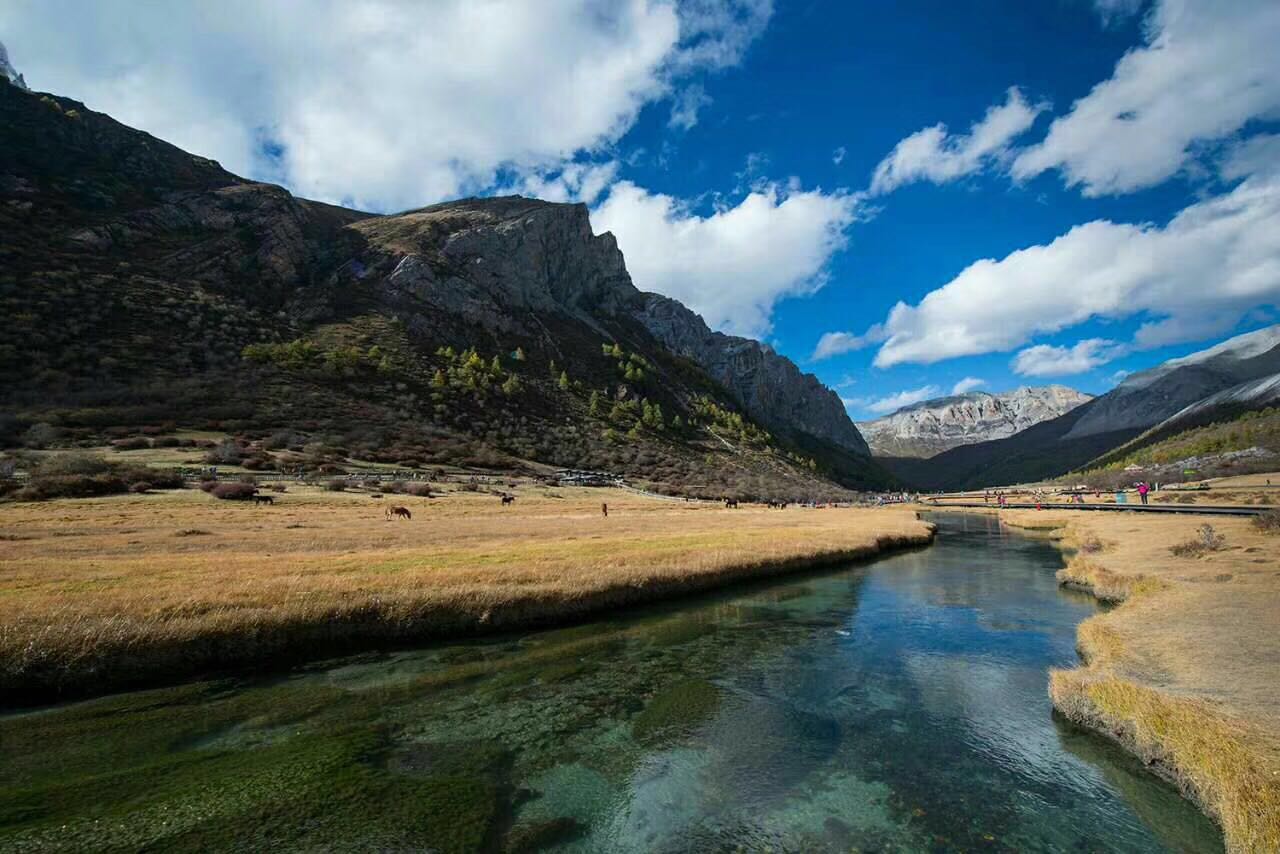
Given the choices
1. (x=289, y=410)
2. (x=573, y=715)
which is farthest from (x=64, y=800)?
(x=289, y=410)

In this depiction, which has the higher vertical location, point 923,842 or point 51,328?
point 51,328

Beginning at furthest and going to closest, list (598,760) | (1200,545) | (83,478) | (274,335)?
(274,335), (83,478), (1200,545), (598,760)

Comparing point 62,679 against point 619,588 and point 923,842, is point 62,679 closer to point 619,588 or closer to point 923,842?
point 619,588

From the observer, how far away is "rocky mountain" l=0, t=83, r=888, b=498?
85000 mm

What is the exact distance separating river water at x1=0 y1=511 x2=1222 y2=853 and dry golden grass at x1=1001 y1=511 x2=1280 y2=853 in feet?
2.47

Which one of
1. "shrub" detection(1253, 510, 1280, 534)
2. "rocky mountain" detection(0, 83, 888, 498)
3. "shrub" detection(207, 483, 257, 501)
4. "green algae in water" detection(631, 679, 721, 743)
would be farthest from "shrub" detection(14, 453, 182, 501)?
"shrub" detection(1253, 510, 1280, 534)

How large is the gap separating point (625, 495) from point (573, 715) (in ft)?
256

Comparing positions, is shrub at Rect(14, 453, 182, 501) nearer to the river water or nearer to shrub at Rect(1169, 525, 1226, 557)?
the river water

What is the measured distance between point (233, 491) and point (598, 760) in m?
51.8

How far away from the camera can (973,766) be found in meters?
12.8

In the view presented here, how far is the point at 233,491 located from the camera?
164 feet

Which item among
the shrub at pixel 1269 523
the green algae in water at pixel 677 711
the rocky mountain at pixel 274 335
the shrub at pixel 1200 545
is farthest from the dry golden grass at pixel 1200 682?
the rocky mountain at pixel 274 335

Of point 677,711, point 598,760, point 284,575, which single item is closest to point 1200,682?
point 677,711

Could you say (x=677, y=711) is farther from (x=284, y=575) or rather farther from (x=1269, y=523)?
(x=1269, y=523)
